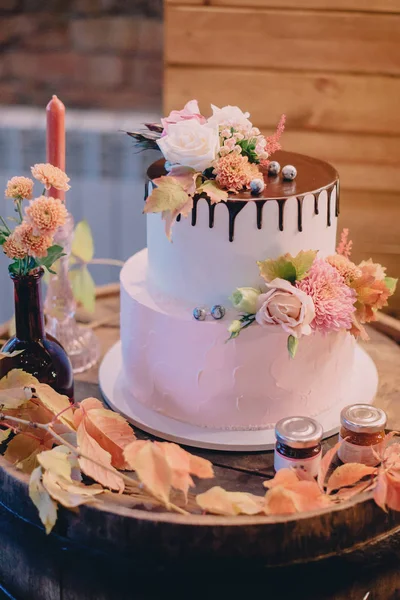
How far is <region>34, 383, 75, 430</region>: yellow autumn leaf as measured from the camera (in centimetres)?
117

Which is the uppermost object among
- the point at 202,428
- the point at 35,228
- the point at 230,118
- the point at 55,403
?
the point at 230,118

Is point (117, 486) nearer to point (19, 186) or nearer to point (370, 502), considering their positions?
point (370, 502)

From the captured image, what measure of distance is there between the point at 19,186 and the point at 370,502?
0.67 m

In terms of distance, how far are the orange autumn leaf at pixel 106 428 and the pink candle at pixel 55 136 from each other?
0.40 meters

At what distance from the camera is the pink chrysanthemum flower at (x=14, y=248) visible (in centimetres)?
117

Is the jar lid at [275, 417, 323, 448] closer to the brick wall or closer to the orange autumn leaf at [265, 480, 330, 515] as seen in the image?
the orange autumn leaf at [265, 480, 330, 515]

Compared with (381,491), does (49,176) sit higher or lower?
higher

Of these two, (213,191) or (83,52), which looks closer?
(213,191)

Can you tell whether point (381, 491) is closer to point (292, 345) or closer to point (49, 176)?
point (292, 345)

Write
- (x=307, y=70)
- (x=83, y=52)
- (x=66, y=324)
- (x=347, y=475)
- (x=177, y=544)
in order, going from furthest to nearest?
1. (x=83, y=52)
2. (x=307, y=70)
3. (x=66, y=324)
4. (x=347, y=475)
5. (x=177, y=544)

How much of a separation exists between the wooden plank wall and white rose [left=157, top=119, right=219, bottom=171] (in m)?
0.87

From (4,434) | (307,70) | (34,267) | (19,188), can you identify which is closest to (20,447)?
(4,434)

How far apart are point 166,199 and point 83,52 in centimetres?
170

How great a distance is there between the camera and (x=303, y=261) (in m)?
1.21
